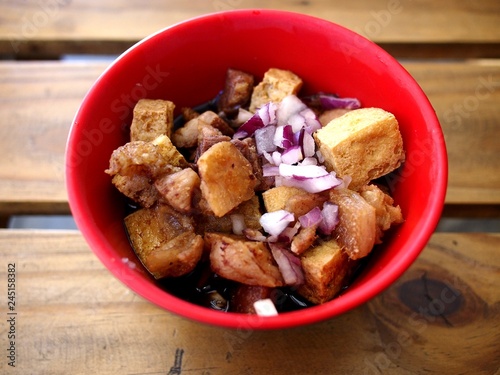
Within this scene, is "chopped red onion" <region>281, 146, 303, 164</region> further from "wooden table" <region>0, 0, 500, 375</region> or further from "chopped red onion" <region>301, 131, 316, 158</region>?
"wooden table" <region>0, 0, 500, 375</region>

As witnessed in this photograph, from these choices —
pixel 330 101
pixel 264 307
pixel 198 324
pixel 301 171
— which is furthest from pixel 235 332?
pixel 330 101

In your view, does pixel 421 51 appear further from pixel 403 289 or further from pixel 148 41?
pixel 148 41

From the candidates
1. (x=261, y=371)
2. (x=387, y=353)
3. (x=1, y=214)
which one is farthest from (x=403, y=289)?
(x=1, y=214)

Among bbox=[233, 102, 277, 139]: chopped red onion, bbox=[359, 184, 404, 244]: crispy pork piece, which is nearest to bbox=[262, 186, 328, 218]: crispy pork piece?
bbox=[359, 184, 404, 244]: crispy pork piece

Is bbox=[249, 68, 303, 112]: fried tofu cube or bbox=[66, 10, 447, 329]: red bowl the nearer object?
bbox=[66, 10, 447, 329]: red bowl

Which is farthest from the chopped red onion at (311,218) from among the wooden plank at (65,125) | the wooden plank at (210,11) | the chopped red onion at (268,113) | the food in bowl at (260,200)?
the wooden plank at (210,11)

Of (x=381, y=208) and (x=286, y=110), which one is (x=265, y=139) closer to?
(x=286, y=110)
